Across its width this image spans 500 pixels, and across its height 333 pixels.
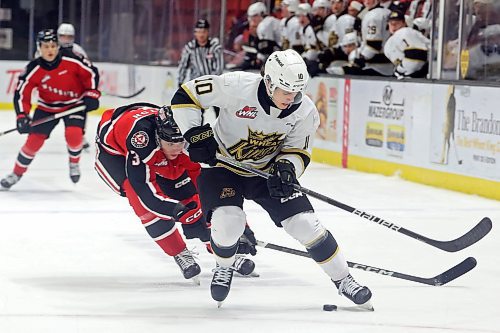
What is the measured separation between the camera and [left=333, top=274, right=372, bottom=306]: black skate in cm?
391

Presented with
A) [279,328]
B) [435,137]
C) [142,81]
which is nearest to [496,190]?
[435,137]

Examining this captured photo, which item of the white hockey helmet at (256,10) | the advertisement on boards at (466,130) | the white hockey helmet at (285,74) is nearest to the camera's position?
the white hockey helmet at (285,74)

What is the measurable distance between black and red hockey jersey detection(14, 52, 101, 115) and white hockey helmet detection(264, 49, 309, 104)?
3.86 metres

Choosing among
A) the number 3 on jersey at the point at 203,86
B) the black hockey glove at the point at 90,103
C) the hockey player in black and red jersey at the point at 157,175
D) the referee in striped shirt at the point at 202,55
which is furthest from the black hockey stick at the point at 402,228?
the referee in striped shirt at the point at 202,55

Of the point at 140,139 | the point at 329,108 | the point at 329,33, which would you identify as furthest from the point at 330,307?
the point at 329,33

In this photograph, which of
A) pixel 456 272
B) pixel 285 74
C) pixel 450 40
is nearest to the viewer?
pixel 285 74

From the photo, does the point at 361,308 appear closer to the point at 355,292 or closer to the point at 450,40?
the point at 355,292

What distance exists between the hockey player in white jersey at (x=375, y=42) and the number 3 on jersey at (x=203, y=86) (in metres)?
5.01

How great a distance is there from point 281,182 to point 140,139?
28.5 inches

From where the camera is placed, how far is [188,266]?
14.4ft

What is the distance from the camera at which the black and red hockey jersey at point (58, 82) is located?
746 cm

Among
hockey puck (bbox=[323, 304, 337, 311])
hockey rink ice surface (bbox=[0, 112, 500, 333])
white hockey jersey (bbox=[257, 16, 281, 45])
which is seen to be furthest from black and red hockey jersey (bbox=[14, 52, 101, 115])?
hockey puck (bbox=[323, 304, 337, 311])

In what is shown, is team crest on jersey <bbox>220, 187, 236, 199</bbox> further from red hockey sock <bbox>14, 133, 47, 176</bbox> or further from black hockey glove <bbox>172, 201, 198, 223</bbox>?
red hockey sock <bbox>14, 133, 47, 176</bbox>

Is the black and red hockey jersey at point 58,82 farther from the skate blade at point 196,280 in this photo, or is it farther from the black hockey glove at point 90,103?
the skate blade at point 196,280
